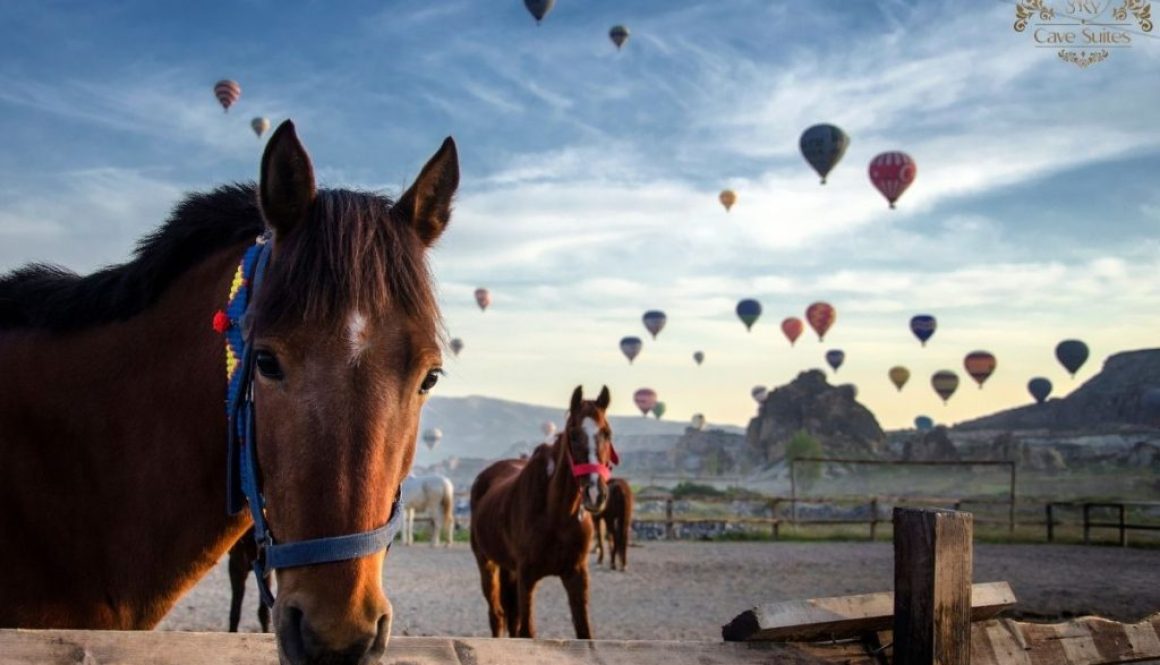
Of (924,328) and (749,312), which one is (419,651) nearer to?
(924,328)

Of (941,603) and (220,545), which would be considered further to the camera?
(941,603)

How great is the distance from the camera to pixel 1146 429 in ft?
262

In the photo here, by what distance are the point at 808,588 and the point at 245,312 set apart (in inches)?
606

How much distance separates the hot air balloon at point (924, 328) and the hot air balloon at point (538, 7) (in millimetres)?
35245

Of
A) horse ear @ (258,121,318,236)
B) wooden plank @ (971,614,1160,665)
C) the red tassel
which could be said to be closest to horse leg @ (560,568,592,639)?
wooden plank @ (971,614,1160,665)

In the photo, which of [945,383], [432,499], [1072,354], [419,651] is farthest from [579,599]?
[945,383]

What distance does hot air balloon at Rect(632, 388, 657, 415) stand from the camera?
86.2 m

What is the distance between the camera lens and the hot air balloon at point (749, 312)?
238 ft

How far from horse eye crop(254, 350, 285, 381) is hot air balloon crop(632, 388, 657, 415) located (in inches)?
3318

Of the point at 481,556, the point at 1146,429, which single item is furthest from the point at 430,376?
the point at 1146,429

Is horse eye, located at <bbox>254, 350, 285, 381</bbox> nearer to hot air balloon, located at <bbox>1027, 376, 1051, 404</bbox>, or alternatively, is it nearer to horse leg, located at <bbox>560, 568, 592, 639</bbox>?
horse leg, located at <bbox>560, 568, 592, 639</bbox>

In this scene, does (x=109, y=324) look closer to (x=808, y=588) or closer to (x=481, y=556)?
(x=481, y=556)

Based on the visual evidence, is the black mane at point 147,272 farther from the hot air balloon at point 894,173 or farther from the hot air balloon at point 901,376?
the hot air balloon at point 901,376

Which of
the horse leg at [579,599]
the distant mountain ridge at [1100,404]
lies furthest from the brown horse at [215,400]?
the distant mountain ridge at [1100,404]
